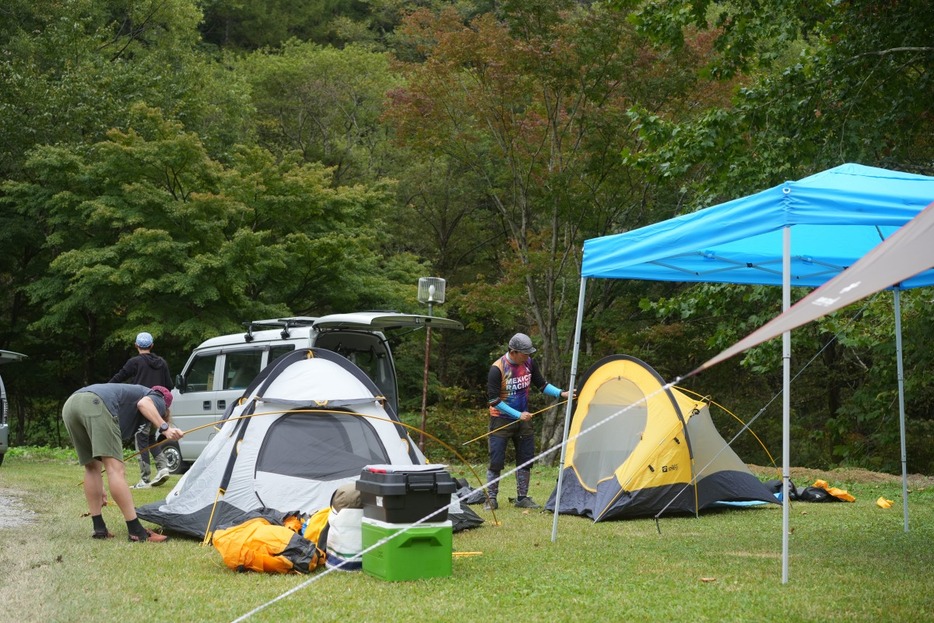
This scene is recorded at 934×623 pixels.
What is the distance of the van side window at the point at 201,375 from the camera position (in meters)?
12.2

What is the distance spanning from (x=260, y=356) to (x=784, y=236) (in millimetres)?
7526

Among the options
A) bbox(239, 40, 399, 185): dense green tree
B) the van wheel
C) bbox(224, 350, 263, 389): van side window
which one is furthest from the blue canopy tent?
bbox(239, 40, 399, 185): dense green tree

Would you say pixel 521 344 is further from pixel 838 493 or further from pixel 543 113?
pixel 543 113

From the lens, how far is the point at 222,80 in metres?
24.5

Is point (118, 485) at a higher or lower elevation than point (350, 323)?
lower

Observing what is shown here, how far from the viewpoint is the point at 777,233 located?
7.33 m

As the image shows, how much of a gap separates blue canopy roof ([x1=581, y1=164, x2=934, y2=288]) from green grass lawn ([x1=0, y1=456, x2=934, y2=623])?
204 cm

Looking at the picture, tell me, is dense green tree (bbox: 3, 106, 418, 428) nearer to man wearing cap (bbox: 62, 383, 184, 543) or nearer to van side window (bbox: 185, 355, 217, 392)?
van side window (bbox: 185, 355, 217, 392)

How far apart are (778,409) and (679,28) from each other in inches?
435

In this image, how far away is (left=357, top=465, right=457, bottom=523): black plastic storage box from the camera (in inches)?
215

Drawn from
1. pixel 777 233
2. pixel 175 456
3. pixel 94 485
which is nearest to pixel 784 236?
pixel 777 233

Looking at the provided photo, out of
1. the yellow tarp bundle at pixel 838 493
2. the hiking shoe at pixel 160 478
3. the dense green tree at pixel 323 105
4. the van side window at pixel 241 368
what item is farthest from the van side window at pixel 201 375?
the dense green tree at pixel 323 105

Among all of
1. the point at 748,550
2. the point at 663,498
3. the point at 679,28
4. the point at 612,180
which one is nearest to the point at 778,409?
the point at 612,180

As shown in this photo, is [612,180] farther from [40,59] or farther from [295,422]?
[40,59]
